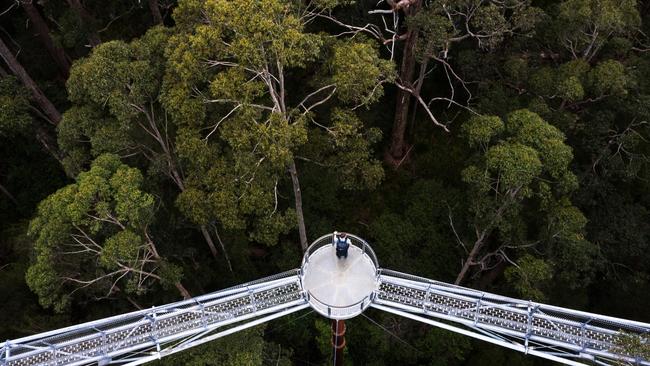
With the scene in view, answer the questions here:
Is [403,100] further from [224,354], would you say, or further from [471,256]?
[224,354]

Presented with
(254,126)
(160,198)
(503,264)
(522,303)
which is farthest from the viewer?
(503,264)

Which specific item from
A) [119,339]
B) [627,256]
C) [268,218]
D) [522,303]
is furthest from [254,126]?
[627,256]

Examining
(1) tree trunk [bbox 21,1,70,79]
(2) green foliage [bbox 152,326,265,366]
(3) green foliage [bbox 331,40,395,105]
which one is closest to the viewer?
(3) green foliage [bbox 331,40,395,105]

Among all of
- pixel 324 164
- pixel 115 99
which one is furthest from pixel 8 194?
pixel 324 164

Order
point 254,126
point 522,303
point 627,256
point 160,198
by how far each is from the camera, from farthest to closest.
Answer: point 627,256, point 160,198, point 254,126, point 522,303

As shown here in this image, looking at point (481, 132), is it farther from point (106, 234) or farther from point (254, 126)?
point (106, 234)

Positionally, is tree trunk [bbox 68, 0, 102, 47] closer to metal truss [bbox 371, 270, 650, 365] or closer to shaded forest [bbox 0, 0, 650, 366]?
shaded forest [bbox 0, 0, 650, 366]

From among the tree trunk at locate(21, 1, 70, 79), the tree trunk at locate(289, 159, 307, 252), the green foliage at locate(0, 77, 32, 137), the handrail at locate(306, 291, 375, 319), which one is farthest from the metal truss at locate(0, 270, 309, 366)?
the tree trunk at locate(21, 1, 70, 79)
